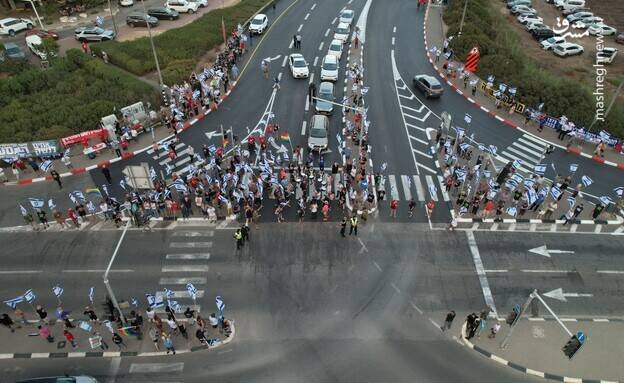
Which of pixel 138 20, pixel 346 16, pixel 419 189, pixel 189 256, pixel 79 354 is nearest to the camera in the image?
pixel 79 354

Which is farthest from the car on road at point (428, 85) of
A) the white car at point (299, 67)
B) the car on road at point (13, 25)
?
the car on road at point (13, 25)

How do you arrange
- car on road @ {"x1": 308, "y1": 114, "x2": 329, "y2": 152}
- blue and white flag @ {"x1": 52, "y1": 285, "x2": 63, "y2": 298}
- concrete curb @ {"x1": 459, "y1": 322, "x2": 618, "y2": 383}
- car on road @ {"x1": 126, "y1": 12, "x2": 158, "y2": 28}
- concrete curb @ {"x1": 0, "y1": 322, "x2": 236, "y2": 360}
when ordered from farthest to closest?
car on road @ {"x1": 126, "y1": 12, "x2": 158, "y2": 28}, car on road @ {"x1": 308, "y1": 114, "x2": 329, "y2": 152}, blue and white flag @ {"x1": 52, "y1": 285, "x2": 63, "y2": 298}, concrete curb @ {"x1": 0, "y1": 322, "x2": 236, "y2": 360}, concrete curb @ {"x1": 459, "y1": 322, "x2": 618, "y2": 383}

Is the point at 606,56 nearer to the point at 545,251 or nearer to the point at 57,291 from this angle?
the point at 545,251

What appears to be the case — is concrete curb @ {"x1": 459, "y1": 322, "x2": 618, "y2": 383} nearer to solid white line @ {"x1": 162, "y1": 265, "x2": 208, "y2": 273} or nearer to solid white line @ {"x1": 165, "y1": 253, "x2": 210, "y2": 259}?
solid white line @ {"x1": 162, "y1": 265, "x2": 208, "y2": 273}

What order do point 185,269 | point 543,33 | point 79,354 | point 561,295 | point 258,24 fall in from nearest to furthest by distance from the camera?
point 79,354 → point 561,295 → point 185,269 → point 258,24 → point 543,33

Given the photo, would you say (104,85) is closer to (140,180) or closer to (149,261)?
(140,180)

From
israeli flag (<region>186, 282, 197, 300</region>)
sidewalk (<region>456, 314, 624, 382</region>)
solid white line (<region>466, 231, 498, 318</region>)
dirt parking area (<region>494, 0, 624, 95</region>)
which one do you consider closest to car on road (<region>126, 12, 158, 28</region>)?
israeli flag (<region>186, 282, 197, 300</region>)

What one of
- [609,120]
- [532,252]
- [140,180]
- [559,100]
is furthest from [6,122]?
[609,120]

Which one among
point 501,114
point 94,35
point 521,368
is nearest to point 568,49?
point 501,114
